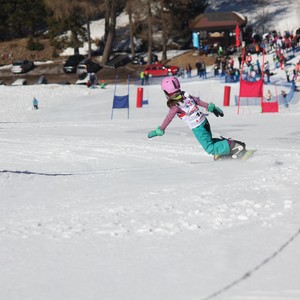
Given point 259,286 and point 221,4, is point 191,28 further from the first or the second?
point 259,286

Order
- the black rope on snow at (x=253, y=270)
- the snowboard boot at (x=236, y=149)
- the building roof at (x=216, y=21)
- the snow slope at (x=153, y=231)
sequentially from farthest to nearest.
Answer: the building roof at (x=216, y=21) < the snowboard boot at (x=236, y=149) < the snow slope at (x=153, y=231) < the black rope on snow at (x=253, y=270)

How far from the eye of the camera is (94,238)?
484cm

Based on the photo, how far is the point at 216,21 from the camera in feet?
174

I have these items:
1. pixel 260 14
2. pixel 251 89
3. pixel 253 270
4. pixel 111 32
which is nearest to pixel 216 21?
pixel 111 32

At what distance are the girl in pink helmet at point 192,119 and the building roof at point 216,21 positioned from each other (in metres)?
44.1

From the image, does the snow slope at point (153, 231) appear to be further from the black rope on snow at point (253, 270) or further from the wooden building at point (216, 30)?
the wooden building at point (216, 30)

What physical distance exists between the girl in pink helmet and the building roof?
145 ft

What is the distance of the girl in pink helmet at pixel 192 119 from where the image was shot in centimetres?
901

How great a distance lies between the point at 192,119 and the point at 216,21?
45.1m

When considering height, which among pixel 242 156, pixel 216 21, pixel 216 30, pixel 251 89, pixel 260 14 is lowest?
pixel 260 14

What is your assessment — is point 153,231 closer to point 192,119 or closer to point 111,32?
point 192,119

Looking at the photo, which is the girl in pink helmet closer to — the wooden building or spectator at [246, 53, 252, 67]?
spectator at [246, 53, 252, 67]

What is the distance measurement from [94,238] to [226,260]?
3.43ft

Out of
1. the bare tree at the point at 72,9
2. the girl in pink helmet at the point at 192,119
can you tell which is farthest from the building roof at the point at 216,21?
the girl in pink helmet at the point at 192,119
